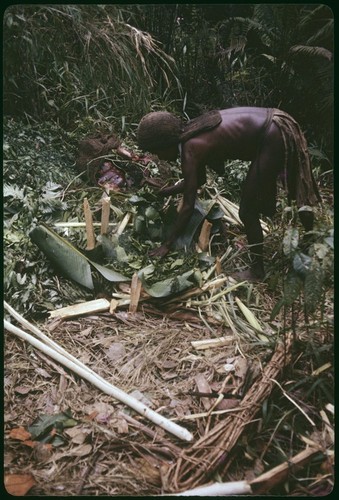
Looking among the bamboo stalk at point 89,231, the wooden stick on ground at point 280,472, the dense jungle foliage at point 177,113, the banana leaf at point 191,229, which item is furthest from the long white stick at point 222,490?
the bamboo stalk at point 89,231

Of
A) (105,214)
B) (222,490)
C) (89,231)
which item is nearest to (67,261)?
(89,231)

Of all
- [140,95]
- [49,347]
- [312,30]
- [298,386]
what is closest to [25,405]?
[49,347]

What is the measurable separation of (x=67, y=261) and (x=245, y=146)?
3.78 ft

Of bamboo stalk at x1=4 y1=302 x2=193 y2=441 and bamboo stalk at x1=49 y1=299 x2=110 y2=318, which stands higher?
bamboo stalk at x1=4 y1=302 x2=193 y2=441

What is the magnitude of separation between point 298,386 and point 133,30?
265 cm

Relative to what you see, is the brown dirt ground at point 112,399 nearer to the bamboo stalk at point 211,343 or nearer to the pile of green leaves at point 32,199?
the bamboo stalk at point 211,343

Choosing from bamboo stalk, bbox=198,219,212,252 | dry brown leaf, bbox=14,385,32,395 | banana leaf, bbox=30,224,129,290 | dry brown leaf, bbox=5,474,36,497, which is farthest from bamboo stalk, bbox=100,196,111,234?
dry brown leaf, bbox=5,474,36,497

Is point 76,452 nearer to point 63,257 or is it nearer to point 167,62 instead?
point 63,257

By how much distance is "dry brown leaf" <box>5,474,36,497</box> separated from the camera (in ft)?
6.22

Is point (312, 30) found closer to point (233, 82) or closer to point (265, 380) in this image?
point (233, 82)

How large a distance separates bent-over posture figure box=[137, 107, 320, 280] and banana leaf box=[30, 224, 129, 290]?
0.50 meters

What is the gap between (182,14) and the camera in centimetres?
387

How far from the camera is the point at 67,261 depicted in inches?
111

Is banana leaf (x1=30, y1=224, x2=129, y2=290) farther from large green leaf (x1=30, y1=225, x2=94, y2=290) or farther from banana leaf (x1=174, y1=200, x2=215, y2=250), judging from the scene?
banana leaf (x1=174, y1=200, x2=215, y2=250)
